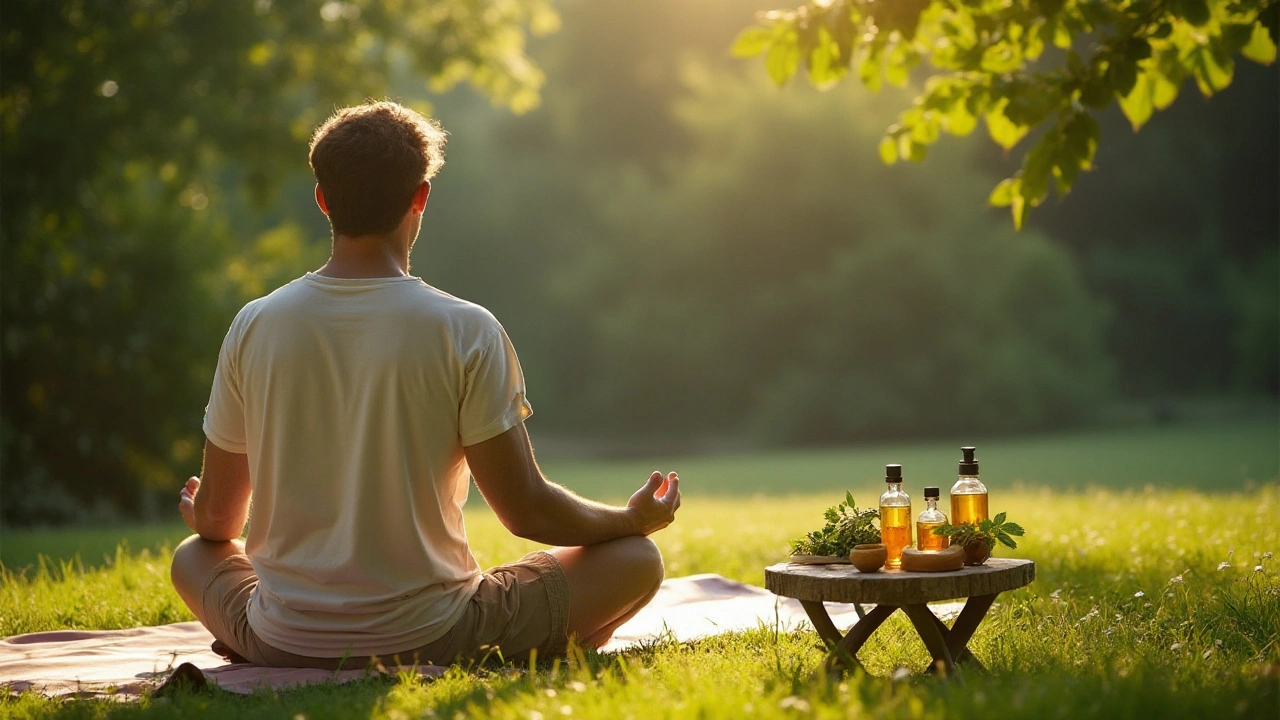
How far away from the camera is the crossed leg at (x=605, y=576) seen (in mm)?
3637

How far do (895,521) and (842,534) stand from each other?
0.16 metres

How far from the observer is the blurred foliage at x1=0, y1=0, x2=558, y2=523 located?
12.0m

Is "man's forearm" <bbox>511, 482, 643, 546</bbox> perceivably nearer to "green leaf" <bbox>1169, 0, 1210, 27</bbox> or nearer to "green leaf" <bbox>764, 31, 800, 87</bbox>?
"green leaf" <bbox>764, 31, 800, 87</bbox>

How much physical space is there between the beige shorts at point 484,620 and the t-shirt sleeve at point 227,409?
0.51m

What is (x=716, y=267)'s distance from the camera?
34625mm

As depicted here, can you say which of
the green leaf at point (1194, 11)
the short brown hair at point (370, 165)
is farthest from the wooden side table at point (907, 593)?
the green leaf at point (1194, 11)

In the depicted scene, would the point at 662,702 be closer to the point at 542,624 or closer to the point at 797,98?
the point at 542,624

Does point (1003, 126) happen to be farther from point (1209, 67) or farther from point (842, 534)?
→ point (842, 534)

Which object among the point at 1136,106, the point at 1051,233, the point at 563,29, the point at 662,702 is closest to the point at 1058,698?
the point at 662,702

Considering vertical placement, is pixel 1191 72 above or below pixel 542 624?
above

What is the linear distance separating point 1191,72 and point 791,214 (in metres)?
28.9

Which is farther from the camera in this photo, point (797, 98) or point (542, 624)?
point (797, 98)

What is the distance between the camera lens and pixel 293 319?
129 inches

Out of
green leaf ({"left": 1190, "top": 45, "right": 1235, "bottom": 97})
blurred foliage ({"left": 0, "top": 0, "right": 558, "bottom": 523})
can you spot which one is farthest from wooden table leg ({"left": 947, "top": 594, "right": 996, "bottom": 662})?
blurred foliage ({"left": 0, "top": 0, "right": 558, "bottom": 523})
